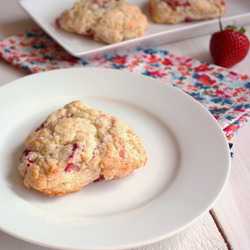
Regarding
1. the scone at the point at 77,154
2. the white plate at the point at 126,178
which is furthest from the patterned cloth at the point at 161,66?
the scone at the point at 77,154

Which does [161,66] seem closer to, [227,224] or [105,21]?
[105,21]

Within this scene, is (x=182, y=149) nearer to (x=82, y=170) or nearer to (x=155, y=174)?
(x=155, y=174)

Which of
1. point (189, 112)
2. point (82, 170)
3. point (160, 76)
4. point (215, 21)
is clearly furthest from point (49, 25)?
point (82, 170)

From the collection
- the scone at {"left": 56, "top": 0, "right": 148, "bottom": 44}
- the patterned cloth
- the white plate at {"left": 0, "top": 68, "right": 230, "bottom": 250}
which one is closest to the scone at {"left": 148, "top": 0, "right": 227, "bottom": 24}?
the scone at {"left": 56, "top": 0, "right": 148, "bottom": 44}

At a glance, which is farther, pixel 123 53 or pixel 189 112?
pixel 123 53

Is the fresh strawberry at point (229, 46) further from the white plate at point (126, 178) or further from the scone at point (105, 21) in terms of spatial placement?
the white plate at point (126, 178)

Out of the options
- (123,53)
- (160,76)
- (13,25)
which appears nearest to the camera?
(160,76)
